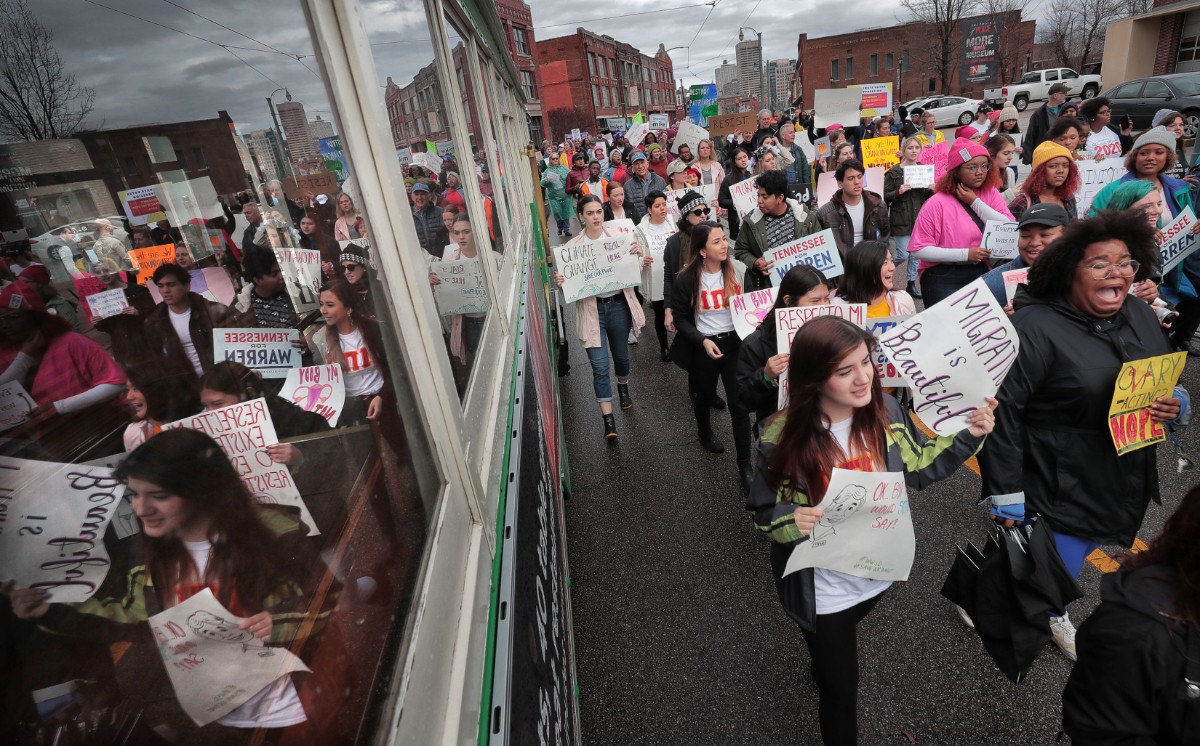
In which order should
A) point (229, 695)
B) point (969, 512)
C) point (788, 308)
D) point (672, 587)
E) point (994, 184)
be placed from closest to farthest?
point (229, 695)
point (788, 308)
point (672, 587)
point (969, 512)
point (994, 184)

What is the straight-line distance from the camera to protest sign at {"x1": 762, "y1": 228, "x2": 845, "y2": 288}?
3879 mm

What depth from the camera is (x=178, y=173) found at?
4.66 ft

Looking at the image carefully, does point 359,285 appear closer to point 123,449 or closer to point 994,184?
point 123,449

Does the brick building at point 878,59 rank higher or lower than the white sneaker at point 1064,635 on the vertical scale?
higher

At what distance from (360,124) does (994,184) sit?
4.46 metres

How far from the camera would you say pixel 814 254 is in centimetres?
392

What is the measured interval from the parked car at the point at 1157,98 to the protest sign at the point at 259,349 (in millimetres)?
18009

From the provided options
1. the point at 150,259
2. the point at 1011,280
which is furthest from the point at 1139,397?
the point at 150,259

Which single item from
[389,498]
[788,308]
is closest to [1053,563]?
[788,308]

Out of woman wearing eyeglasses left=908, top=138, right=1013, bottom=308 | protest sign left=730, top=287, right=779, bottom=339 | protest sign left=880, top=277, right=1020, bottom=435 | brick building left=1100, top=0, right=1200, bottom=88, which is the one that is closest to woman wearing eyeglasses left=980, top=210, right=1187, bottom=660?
protest sign left=880, top=277, right=1020, bottom=435

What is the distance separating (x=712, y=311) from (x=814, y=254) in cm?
78

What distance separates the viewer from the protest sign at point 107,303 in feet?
5.80

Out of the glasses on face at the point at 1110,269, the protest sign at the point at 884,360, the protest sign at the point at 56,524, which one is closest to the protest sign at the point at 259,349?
the protest sign at the point at 56,524

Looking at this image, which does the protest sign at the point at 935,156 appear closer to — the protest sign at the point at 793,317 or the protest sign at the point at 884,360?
the protest sign at the point at 884,360
